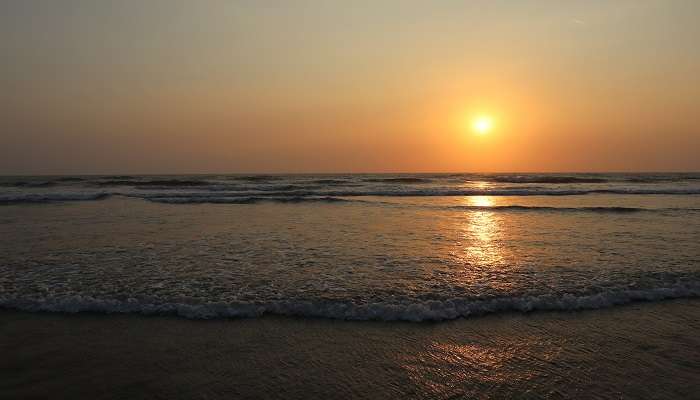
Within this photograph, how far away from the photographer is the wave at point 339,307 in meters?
5.50

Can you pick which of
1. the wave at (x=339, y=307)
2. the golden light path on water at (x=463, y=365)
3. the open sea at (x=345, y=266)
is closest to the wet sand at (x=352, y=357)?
the golden light path on water at (x=463, y=365)

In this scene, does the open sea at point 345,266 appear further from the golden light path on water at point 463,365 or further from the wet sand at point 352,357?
the golden light path on water at point 463,365

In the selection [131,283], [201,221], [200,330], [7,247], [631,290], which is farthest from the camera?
[201,221]

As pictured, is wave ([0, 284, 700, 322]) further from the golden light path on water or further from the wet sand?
the golden light path on water

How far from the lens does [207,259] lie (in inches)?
340

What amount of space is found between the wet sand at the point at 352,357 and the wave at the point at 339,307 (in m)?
0.18

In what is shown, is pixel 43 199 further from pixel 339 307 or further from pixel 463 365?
pixel 463 365

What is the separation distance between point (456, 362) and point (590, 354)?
1490 millimetres

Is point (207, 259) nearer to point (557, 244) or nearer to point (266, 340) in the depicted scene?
point (266, 340)

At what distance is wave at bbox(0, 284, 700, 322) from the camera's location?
217 inches

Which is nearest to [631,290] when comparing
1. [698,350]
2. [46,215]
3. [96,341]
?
[698,350]

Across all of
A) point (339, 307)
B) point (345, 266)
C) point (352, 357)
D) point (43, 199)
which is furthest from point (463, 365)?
point (43, 199)

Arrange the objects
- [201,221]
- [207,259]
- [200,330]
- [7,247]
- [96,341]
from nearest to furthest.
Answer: [96,341] → [200,330] → [207,259] → [7,247] → [201,221]

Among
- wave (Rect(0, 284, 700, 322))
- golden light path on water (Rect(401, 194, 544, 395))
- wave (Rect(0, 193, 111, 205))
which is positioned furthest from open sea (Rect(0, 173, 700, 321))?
wave (Rect(0, 193, 111, 205))
